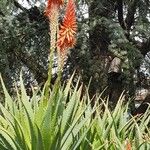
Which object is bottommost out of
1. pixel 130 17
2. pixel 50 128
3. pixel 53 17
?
pixel 50 128

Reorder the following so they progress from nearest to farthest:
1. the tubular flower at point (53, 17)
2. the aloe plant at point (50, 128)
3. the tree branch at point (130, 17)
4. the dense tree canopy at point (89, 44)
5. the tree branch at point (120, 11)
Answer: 1. the tubular flower at point (53, 17)
2. the aloe plant at point (50, 128)
3. the dense tree canopy at point (89, 44)
4. the tree branch at point (130, 17)
5. the tree branch at point (120, 11)

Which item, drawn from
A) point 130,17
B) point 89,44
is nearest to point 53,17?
point 89,44

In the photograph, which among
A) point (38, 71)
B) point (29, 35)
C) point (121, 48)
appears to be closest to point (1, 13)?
point (29, 35)

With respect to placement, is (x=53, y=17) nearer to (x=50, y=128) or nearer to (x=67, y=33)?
(x=67, y=33)

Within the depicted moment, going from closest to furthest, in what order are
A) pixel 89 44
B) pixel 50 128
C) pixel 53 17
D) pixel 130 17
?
pixel 53 17 < pixel 50 128 < pixel 89 44 < pixel 130 17

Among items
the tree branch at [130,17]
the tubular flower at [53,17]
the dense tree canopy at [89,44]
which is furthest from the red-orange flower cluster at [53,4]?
the tree branch at [130,17]

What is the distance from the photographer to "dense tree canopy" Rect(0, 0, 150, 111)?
403 inches

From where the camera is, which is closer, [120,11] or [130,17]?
[120,11]

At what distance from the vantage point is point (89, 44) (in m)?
10.7

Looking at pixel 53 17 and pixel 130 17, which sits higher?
pixel 53 17

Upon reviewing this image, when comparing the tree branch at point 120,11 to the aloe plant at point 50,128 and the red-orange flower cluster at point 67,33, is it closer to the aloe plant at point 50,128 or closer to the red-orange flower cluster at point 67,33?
the aloe plant at point 50,128

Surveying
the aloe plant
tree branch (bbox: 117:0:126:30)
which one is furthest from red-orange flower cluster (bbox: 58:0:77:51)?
tree branch (bbox: 117:0:126:30)

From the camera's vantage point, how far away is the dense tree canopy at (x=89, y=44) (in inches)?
403

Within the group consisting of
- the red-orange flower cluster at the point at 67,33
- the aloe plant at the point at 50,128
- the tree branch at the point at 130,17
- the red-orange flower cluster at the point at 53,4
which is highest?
the red-orange flower cluster at the point at 53,4
